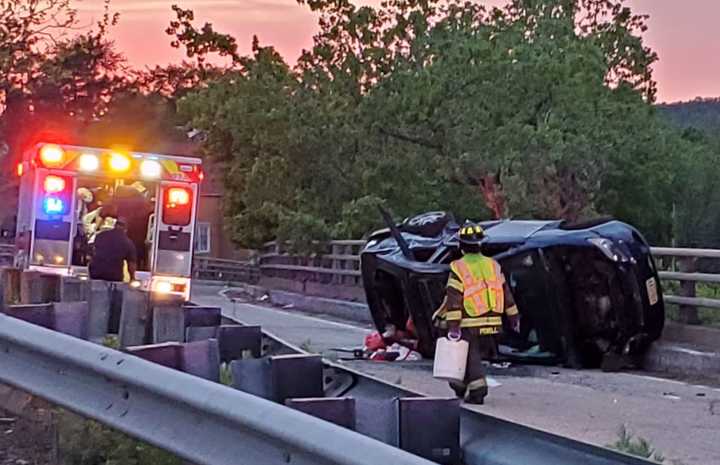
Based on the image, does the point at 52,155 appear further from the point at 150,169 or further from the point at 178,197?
the point at 178,197

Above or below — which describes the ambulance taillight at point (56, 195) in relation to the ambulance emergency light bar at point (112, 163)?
below

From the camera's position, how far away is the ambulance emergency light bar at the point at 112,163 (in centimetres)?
1455

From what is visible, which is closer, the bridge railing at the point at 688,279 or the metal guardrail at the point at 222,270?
the bridge railing at the point at 688,279

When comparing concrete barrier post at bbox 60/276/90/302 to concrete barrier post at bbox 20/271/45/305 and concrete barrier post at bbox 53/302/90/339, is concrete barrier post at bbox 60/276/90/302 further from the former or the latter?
concrete barrier post at bbox 53/302/90/339

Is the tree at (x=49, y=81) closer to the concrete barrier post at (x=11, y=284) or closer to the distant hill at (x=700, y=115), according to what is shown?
the concrete barrier post at (x=11, y=284)

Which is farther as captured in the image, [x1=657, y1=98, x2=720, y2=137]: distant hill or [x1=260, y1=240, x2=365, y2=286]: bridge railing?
[x1=657, y1=98, x2=720, y2=137]: distant hill

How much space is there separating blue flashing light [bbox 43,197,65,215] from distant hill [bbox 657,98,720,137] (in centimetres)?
5653

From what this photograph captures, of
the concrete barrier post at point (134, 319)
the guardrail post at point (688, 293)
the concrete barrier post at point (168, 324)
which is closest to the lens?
the concrete barrier post at point (168, 324)

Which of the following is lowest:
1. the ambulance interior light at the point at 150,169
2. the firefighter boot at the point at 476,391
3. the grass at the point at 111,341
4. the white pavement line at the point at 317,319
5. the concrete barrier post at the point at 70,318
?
the firefighter boot at the point at 476,391

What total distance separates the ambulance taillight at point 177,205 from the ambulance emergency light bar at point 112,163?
0.15m

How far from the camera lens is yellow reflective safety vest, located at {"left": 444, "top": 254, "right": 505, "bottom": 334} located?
10203 mm

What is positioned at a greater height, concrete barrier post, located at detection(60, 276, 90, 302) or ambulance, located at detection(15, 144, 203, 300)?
ambulance, located at detection(15, 144, 203, 300)

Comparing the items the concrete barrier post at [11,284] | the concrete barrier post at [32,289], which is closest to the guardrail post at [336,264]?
the concrete barrier post at [11,284]

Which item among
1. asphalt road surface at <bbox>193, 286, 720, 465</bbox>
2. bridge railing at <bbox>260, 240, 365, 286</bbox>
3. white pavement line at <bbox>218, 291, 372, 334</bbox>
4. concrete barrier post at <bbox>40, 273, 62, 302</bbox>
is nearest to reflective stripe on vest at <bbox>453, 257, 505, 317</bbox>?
asphalt road surface at <bbox>193, 286, 720, 465</bbox>
